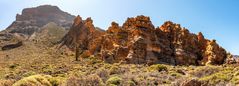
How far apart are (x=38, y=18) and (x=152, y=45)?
101 metres

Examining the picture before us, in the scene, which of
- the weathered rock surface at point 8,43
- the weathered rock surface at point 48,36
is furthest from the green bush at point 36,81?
the weathered rock surface at point 48,36

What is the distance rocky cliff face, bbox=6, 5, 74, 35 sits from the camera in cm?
13388

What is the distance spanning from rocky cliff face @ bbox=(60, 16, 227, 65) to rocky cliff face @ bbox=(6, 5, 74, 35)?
192 feet

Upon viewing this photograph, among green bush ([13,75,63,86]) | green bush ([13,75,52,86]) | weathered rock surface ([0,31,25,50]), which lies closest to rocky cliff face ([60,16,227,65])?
weathered rock surface ([0,31,25,50])

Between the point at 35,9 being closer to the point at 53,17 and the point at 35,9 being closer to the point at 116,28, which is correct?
the point at 53,17

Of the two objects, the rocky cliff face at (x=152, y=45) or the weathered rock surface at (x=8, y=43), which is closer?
the rocky cliff face at (x=152, y=45)

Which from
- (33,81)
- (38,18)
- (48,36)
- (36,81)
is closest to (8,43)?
(48,36)

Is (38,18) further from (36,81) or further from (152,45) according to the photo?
(36,81)

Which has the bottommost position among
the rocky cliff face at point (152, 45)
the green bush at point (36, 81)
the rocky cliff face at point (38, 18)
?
the green bush at point (36, 81)

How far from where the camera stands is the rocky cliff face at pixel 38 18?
134m

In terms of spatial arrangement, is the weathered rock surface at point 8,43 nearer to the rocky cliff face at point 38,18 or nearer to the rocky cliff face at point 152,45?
the rocky cliff face at point 38,18

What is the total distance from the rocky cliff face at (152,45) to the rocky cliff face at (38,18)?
58.6m

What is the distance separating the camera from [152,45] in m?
68.9

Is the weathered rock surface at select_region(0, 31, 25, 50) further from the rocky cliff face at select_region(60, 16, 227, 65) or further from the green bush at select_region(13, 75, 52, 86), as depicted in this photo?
the green bush at select_region(13, 75, 52, 86)
